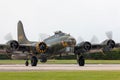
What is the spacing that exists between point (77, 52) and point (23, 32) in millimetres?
A: 17772

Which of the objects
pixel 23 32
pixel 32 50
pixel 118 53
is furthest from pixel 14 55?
pixel 118 53

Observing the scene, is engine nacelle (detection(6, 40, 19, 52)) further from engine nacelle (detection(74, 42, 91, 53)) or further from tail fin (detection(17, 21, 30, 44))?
tail fin (detection(17, 21, 30, 44))

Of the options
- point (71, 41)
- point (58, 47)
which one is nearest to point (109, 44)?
point (71, 41)

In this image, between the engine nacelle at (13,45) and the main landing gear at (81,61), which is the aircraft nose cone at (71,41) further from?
the engine nacelle at (13,45)

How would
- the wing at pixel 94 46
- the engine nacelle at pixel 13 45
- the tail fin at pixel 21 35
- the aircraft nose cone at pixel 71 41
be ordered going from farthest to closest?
1. the tail fin at pixel 21 35
2. the aircraft nose cone at pixel 71 41
3. the wing at pixel 94 46
4. the engine nacelle at pixel 13 45

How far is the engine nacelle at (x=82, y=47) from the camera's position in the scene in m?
58.2

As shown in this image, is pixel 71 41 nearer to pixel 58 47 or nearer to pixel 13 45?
pixel 58 47

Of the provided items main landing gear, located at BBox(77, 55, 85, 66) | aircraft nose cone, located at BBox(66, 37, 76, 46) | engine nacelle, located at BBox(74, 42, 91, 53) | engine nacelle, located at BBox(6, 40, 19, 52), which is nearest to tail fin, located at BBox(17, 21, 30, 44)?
engine nacelle, located at BBox(6, 40, 19, 52)

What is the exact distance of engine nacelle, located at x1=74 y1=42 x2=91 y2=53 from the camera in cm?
5825

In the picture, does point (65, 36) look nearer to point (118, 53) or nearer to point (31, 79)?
point (31, 79)

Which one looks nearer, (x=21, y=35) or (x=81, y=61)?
(x=81, y=61)

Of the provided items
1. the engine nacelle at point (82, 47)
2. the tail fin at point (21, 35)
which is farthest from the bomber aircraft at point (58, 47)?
the tail fin at point (21, 35)

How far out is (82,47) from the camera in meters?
58.6

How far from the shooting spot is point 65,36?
60.7 m
